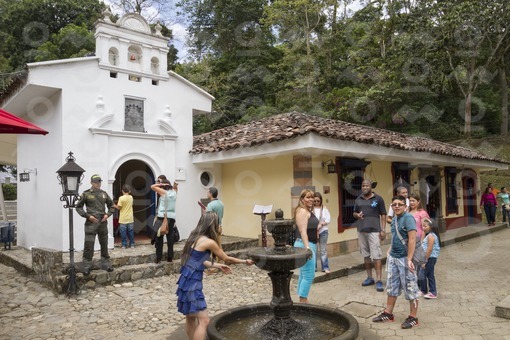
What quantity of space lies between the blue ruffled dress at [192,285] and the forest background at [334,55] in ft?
55.3

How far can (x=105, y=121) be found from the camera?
8898 millimetres

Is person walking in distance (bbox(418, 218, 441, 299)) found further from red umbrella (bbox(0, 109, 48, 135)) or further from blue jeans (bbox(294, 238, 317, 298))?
red umbrella (bbox(0, 109, 48, 135))

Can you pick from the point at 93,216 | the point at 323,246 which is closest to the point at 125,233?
the point at 93,216

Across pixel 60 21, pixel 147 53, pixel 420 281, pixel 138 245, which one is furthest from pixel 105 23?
pixel 60 21

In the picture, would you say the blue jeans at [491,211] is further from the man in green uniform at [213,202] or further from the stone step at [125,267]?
the man in green uniform at [213,202]

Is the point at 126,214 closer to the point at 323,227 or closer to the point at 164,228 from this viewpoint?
the point at 164,228

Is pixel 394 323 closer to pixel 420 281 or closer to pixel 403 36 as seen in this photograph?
pixel 420 281

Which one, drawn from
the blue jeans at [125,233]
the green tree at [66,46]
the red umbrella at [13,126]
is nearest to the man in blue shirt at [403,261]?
the red umbrella at [13,126]

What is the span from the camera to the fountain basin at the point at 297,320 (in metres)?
4.05

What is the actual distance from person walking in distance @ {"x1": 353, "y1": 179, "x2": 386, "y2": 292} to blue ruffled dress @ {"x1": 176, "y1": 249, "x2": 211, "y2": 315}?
3646 millimetres

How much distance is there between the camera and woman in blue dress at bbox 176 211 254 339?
3.63 meters

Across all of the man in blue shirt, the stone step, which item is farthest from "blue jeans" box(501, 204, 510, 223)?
the man in blue shirt

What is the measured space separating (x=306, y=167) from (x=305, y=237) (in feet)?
12.2

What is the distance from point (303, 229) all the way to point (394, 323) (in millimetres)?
1626
